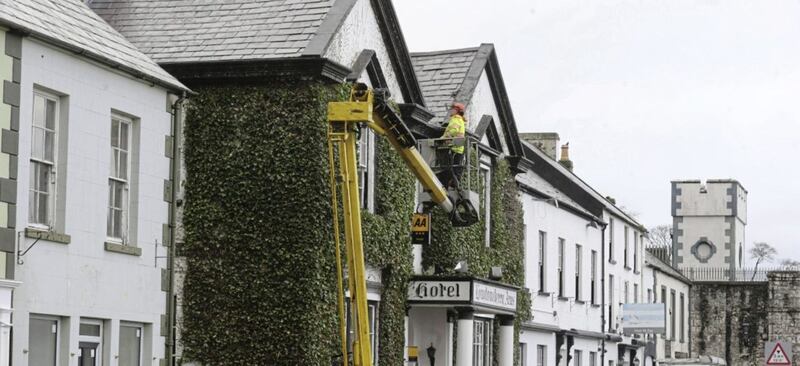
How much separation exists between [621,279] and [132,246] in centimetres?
3261

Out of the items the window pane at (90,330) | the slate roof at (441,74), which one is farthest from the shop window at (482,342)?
the window pane at (90,330)

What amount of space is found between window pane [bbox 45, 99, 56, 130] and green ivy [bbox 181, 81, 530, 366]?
5.02 m

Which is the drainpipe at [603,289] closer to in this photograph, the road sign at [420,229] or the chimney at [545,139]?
the chimney at [545,139]

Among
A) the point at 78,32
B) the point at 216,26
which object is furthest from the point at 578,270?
the point at 78,32

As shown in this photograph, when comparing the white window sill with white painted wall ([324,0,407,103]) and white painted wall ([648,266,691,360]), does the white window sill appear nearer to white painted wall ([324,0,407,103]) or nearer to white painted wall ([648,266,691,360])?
white painted wall ([324,0,407,103])

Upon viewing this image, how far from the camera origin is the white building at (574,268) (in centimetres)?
4166

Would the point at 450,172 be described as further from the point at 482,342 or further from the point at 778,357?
the point at 778,357

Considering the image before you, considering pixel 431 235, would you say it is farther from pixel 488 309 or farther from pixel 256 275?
pixel 256 275

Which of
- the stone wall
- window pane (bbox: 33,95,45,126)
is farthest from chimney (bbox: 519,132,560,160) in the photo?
window pane (bbox: 33,95,45,126)

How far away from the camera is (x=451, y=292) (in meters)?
31.0

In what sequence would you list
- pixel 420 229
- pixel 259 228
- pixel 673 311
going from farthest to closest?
pixel 673 311, pixel 420 229, pixel 259 228

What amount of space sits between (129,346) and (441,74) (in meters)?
14.2

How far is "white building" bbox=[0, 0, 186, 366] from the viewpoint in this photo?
1986cm

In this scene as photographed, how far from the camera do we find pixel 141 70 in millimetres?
22844
